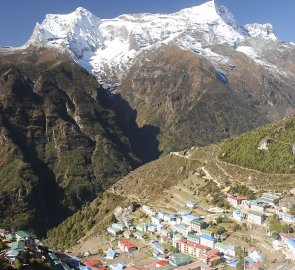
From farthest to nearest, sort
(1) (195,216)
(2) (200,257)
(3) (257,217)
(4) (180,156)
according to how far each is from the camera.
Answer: (4) (180,156) < (1) (195,216) < (3) (257,217) < (2) (200,257)

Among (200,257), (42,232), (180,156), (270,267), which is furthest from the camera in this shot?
(42,232)

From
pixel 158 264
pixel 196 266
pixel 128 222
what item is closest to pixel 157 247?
pixel 158 264

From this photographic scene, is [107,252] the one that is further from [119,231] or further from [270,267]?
[270,267]

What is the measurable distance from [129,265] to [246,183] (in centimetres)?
3741

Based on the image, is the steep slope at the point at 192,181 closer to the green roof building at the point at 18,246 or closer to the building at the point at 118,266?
the building at the point at 118,266

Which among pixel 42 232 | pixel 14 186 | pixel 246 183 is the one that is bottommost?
pixel 42 232

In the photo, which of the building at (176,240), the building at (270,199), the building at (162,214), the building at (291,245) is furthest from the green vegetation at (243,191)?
the building at (291,245)

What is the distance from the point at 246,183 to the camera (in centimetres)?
11162

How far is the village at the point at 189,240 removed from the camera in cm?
8025

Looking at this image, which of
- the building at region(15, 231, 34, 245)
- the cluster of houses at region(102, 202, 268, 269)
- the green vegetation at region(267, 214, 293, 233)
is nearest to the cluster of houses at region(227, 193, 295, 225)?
the green vegetation at region(267, 214, 293, 233)

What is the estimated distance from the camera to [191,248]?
86.8 meters

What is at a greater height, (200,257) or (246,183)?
(246,183)

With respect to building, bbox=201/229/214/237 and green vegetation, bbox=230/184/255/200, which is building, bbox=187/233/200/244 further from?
green vegetation, bbox=230/184/255/200

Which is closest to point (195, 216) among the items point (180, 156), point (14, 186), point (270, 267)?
point (270, 267)
